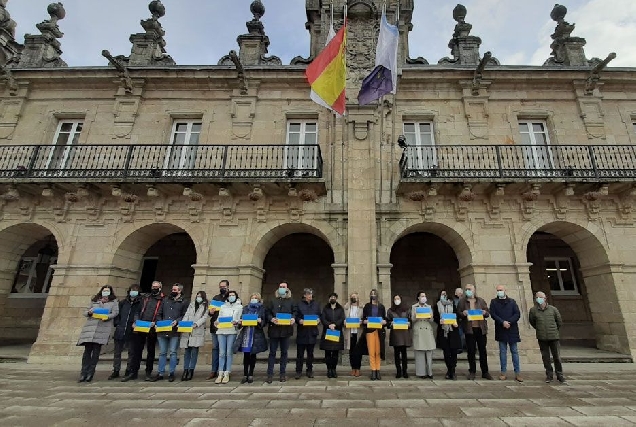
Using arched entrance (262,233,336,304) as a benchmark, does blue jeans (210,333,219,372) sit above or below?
below

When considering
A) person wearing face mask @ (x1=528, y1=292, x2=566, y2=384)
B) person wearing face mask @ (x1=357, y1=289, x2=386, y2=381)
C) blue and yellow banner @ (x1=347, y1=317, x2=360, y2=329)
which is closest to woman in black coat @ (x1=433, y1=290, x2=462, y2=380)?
person wearing face mask @ (x1=357, y1=289, x2=386, y2=381)

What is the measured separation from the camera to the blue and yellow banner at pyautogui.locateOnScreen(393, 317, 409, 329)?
20.5 ft

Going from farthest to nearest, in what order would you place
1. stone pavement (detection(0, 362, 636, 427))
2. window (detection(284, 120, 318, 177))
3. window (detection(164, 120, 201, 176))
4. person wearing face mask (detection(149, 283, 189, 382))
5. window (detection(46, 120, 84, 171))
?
window (detection(46, 120, 84, 171))
window (detection(164, 120, 201, 176))
window (detection(284, 120, 318, 177))
person wearing face mask (detection(149, 283, 189, 382))
stone pavement (detection(0, 362, 636, 427))

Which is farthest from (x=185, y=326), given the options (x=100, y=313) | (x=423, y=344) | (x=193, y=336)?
(x=423, y=344)

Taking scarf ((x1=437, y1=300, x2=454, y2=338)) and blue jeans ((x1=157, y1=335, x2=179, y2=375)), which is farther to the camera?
scarf ((x1=437, y1=300, x2=454, y2=338))

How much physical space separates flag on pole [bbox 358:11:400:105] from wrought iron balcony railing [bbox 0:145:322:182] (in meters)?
2.13

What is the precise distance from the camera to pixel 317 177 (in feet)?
29.5

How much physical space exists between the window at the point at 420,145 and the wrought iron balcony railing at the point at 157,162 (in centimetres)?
284

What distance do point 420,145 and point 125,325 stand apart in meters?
8.58

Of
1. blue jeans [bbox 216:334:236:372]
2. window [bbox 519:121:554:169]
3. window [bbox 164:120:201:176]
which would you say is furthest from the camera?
window [bbox 164:120:201:176]

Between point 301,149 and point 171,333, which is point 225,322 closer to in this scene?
point 171,333

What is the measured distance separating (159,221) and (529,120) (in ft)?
39.4

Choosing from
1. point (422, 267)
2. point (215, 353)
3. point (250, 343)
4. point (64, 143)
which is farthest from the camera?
point (422, 267)

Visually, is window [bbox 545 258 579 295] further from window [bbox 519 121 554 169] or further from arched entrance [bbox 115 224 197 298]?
arched entrance [bbox 115 224 197 298]
